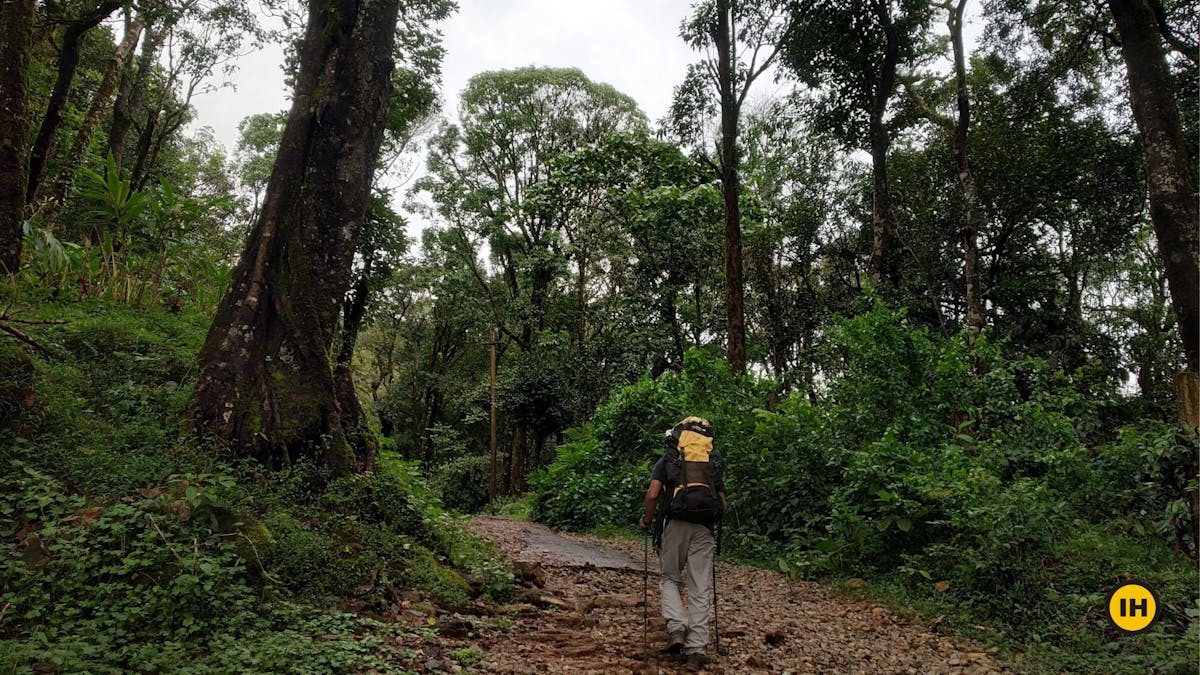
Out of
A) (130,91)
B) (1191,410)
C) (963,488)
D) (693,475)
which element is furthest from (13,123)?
(130,91)

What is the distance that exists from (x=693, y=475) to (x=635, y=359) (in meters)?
15.2

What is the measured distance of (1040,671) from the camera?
4551mm

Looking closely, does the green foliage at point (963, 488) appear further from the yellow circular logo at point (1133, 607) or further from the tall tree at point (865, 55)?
the tall tree at point (865, 55)

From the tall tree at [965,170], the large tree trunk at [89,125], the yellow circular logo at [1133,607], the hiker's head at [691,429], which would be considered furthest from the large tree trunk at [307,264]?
the tall tree at [965,170]

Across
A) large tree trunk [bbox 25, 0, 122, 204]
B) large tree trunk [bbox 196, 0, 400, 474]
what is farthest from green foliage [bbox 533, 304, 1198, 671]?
large tree trunk [bbox 25, 0, 122, 204]

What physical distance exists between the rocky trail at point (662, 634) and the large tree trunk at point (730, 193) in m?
6.04

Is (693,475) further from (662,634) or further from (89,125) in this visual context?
(89,125)

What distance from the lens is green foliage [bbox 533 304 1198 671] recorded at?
525cm

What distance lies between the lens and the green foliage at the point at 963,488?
5.25 meters

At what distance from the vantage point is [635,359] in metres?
20.0

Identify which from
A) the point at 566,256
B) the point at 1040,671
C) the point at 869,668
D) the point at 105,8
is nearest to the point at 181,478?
the point at 869,668

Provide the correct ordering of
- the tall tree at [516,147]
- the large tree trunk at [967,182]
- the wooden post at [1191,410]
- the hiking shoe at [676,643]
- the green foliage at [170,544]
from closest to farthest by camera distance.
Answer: the green foliage at [170,544]
the hiking shoe at [676,643]
the wooden post at [1191,410]
the large tree trunk at [967,182]
the tall tree at [516,147]

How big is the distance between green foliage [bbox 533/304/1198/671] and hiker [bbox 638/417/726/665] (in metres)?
2.69

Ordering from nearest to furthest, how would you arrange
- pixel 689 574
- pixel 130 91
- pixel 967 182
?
pixel 689 574
pixel 967 182
pixel 130 91
